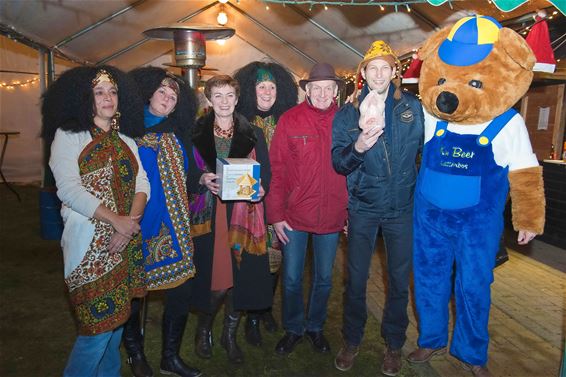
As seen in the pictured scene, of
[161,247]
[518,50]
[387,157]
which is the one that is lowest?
[161,247]

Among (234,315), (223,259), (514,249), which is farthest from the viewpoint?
(514,249)

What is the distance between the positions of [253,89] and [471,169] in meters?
1.48

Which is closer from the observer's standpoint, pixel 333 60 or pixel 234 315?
pixel 234 315

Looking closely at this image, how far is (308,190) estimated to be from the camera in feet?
8.77

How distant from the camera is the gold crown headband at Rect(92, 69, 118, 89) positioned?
81.0 inches

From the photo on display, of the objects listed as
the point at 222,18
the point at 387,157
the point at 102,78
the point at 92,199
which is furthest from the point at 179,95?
the point at 222,18

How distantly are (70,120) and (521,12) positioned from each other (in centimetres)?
364

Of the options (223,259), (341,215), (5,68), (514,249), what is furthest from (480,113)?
(5,68)

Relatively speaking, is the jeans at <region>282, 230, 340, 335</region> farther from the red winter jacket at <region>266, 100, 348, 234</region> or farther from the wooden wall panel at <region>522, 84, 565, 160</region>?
the wooden wall panel at <region>522, 84, 565, 160</region>

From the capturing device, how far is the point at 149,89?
2.43 m

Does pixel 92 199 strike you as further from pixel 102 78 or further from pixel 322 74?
pixel 322 74

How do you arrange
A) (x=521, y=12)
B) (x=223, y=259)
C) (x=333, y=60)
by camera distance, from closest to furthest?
(x=223, y=259), (x=521, y=12), (x=333, y=60)

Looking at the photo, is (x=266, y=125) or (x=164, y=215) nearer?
(x=164, y=215)

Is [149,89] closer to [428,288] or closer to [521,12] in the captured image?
[428,288]
